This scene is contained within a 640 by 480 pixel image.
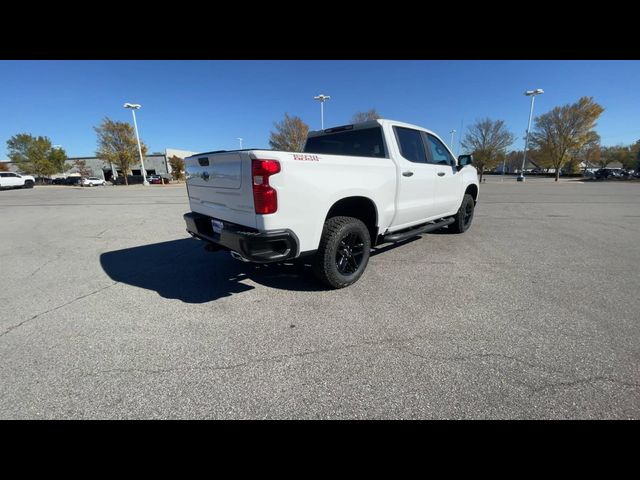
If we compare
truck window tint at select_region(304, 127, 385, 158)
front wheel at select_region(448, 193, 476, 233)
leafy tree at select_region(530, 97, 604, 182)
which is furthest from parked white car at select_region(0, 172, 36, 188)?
leafy tree at select_region(530, 97, 604, 182)

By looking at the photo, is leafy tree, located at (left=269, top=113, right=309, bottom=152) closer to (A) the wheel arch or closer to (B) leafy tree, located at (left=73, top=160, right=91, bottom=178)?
(A) the wheel arch

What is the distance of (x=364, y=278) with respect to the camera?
Answer: 12.5 feet

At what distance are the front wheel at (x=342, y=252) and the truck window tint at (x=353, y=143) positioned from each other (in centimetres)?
123

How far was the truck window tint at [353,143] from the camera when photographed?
3.92 meters

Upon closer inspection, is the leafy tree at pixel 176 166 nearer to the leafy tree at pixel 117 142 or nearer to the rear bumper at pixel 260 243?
the leafy tree at pixel 117 142

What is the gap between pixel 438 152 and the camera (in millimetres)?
4906

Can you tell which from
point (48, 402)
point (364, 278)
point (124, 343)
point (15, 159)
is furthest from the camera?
point (15, 159)

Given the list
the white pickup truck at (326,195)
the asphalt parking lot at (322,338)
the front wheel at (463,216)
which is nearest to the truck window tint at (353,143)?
the white pickup truck at (326,195)

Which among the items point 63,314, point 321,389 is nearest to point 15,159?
point 63,314

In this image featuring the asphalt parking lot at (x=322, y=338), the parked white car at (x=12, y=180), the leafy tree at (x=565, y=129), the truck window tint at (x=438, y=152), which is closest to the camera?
the asphalt parking lot at (x=322, y=338)

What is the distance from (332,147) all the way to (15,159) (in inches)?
2400

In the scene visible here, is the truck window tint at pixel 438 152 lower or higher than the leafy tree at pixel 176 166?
lower

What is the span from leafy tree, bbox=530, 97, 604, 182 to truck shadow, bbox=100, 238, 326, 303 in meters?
47.3
